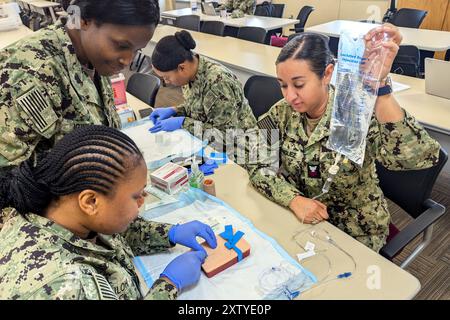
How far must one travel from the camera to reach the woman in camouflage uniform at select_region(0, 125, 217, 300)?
60cm

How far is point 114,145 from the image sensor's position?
706mm

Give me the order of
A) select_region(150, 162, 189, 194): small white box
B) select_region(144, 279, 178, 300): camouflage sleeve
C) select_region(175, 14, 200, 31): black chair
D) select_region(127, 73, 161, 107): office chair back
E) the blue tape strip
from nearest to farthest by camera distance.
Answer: select_region(144, 279, 178, 300): camouflage sleeve
the blue tape strip
select_region(150, 162, 189, 194): small white box
select_region(127, 73, 161, 107): office chair back
select_region(175, 14, 200, 31): black chair

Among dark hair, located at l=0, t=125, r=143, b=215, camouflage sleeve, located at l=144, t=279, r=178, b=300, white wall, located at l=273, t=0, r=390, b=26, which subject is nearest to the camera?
dark hair, located at l=0, t=125, r=143, b=215

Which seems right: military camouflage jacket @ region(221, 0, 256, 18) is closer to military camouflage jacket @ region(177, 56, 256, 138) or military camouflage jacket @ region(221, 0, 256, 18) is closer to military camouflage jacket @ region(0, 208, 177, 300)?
military camouflage jacket @ region(177, 56, 256, 138)

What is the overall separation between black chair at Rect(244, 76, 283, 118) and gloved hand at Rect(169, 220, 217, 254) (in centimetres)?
120

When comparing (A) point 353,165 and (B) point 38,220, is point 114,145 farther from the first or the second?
(A) point 353,165

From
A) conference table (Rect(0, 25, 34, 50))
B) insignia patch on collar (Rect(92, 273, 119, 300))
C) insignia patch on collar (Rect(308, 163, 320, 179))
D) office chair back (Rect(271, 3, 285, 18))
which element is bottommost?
insignia patch on collar (Rect(308, 163, 320, 179))

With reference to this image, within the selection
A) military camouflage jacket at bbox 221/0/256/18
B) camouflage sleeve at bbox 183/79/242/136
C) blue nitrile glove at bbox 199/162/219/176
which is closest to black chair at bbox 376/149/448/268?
blue nitrile glove at bbox 199/162/219/176

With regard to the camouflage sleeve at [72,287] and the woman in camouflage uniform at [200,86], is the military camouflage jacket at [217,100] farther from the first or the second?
the camouflage sleeve at [72,287]

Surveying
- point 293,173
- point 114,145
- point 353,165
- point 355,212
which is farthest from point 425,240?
point 114,145

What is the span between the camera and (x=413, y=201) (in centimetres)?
137

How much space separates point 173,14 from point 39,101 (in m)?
5.67

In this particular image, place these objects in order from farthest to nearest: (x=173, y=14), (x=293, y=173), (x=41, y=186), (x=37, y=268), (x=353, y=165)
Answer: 1. (x=173, y=14)
2. (x=293, y=173)
3. (x=353, y=165)
4. (x=41, y=186)
5. (x=37, y=268)

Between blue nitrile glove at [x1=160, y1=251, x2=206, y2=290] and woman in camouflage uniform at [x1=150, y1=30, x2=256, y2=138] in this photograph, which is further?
woman in camouflage uniform at [x1=150, y1=30, x2=256, y2=138]
